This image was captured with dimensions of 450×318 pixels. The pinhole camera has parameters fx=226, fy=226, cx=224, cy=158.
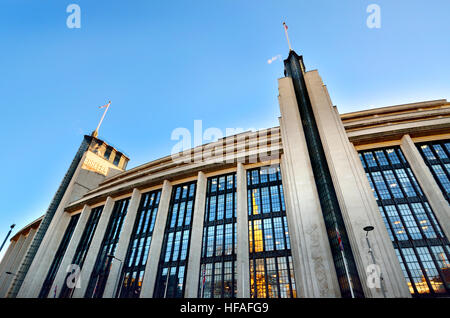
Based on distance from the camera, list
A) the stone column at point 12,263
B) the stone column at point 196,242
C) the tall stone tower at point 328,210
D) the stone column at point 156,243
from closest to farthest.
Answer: the tall stone tower at point 328,210 < the stone column at point 196,242 < the stone column at point 156,243 < the stone column at point 12,263

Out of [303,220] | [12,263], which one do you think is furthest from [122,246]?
[12,263]

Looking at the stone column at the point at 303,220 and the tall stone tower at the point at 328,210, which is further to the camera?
the stone column at the point at 303,220

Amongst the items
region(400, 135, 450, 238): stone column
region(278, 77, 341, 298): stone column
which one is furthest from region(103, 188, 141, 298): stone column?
region(400, 135, 450, 238): stone column

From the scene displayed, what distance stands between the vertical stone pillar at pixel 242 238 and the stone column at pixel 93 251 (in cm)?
2492

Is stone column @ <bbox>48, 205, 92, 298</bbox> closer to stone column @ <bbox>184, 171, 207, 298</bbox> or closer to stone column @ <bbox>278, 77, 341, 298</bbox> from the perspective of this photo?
stone column @ <bbox>184, 171, 207, 298</bbox>

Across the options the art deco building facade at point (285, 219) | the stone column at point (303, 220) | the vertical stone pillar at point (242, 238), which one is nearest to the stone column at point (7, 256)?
the art deco building facade at point (285, 219)

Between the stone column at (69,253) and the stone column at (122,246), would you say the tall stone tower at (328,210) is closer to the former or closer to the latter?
the stone column at (122,246)

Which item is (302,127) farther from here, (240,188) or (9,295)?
(9,295)

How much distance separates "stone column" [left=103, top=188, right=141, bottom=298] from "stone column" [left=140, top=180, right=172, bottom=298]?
4.06 metres

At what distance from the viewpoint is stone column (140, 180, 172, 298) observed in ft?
97.4

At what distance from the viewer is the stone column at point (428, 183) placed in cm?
2452

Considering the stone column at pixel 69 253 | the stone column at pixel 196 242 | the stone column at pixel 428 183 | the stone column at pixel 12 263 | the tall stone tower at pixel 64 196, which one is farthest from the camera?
the stone column at pixel 12 263

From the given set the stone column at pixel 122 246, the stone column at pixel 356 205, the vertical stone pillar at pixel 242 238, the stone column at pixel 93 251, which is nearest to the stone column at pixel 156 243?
the stone column at pixel 122 246

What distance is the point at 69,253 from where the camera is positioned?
137 feet
